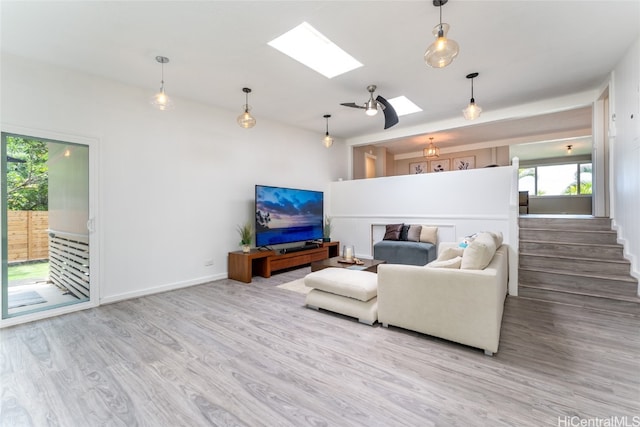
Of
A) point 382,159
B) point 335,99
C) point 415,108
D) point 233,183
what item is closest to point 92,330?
point 233,183

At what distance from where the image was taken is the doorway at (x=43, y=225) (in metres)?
2.97

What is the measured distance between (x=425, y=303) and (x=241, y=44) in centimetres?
319

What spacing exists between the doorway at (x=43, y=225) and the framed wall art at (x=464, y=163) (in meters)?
9.08

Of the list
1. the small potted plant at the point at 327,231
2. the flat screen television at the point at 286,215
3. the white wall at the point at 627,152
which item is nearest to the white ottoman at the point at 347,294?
the flat screen television at the point at 286,215

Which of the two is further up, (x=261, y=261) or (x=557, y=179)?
(x=557, y=179)

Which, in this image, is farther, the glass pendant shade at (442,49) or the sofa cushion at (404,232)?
the sofa cushion at (404,232)

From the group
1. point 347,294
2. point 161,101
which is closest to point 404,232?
point 347,294

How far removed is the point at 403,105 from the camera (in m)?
4.85

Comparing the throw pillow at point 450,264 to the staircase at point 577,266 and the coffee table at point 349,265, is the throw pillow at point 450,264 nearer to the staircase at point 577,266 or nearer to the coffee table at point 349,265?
the coffee table at point 349,265

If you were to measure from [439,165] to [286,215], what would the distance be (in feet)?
20.7

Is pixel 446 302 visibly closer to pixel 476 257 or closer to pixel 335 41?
pixel 476 257

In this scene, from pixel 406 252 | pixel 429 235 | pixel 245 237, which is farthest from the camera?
pixel 429 235

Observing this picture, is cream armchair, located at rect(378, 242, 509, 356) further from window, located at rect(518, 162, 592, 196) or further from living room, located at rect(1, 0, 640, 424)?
window, located at rect(518, 162, 592, 196)

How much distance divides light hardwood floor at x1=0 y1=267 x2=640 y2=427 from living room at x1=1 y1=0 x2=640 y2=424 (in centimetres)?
13
